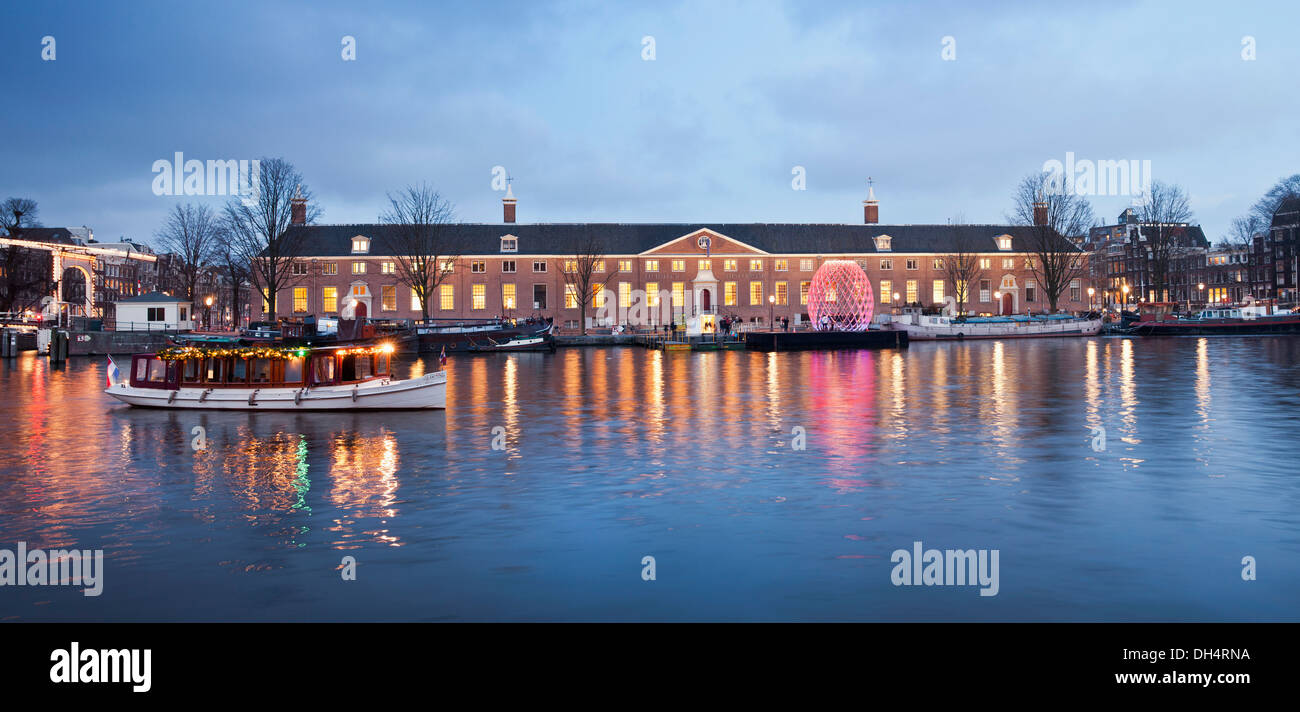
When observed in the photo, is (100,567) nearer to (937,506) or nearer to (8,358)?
(937,506)

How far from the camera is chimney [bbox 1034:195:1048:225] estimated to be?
10062 centimetres

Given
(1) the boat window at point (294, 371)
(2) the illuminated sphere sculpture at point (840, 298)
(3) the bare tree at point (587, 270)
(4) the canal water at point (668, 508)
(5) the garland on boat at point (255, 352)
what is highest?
(3) the bare tree at point (587, 270)

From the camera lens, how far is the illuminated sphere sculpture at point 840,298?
272 feet

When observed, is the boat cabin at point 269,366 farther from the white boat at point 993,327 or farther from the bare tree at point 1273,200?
the bare tree at point 1273,200

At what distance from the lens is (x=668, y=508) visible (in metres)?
15.8

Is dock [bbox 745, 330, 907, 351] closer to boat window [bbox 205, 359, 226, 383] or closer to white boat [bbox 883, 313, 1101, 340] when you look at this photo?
white boat [bbox 883, 313, 1101, 340]

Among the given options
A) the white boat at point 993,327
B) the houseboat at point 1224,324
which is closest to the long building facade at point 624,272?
the white boat at point 993,327

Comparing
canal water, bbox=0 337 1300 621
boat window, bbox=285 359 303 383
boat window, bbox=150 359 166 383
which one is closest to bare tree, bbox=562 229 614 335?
boat window, bbox=150 359 166 383

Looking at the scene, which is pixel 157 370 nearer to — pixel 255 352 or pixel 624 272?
pixel 255 352

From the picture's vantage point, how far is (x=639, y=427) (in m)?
26.9

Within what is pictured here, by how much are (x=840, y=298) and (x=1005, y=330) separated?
22.2m

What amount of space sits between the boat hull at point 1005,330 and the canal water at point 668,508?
60.1 metres

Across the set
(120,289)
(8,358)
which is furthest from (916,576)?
(120,289)

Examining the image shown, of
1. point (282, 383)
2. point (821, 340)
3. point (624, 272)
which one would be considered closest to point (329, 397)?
point (282, 383)
